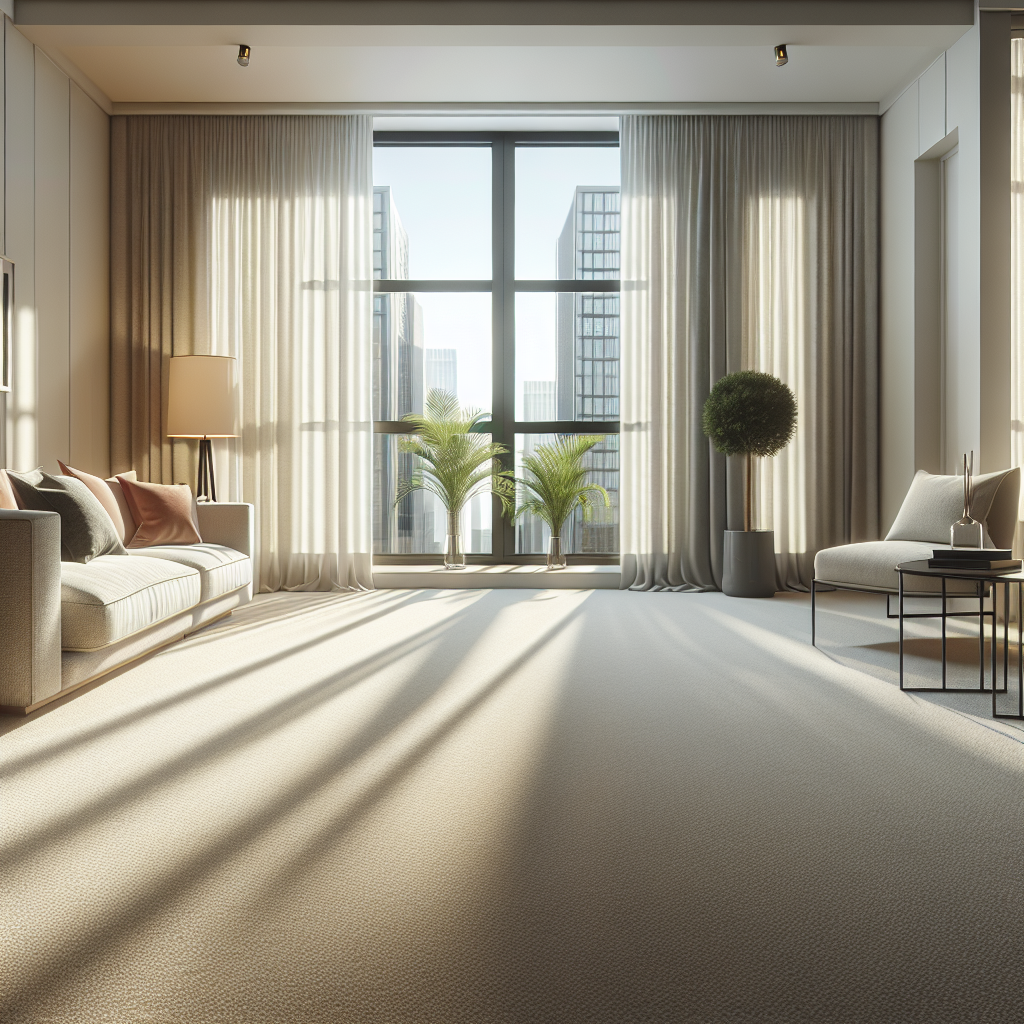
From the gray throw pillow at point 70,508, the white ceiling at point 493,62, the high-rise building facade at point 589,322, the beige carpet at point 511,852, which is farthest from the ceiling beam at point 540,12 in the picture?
the beige carpet at point 511,852

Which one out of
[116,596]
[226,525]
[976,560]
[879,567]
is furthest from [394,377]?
[976,560]

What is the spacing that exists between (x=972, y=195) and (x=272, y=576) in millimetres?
4946

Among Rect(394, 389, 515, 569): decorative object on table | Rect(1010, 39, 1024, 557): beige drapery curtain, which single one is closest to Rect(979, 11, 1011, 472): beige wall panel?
Rect(1010, 39, 1024, 557): beige drapery curtain

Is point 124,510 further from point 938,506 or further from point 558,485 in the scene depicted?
point 938,506

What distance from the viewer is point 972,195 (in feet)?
14.4

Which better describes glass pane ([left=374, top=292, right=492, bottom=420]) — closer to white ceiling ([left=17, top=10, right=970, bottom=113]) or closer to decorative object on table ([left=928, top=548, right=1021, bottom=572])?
white ceiling ([left=17, top=10, right=970, bottom=113])

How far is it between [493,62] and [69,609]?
4.01m

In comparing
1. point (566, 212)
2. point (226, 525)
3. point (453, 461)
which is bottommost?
point (226, 525)

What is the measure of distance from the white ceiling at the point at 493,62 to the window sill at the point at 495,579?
3.24 meters

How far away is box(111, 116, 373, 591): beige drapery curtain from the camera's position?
5.49m

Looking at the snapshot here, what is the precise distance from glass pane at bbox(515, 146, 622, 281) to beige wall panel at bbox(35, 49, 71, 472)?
2997 mm

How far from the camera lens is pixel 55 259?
15.6ft

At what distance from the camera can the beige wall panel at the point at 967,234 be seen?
433cm

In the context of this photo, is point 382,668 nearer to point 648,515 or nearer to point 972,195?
point 648,515
